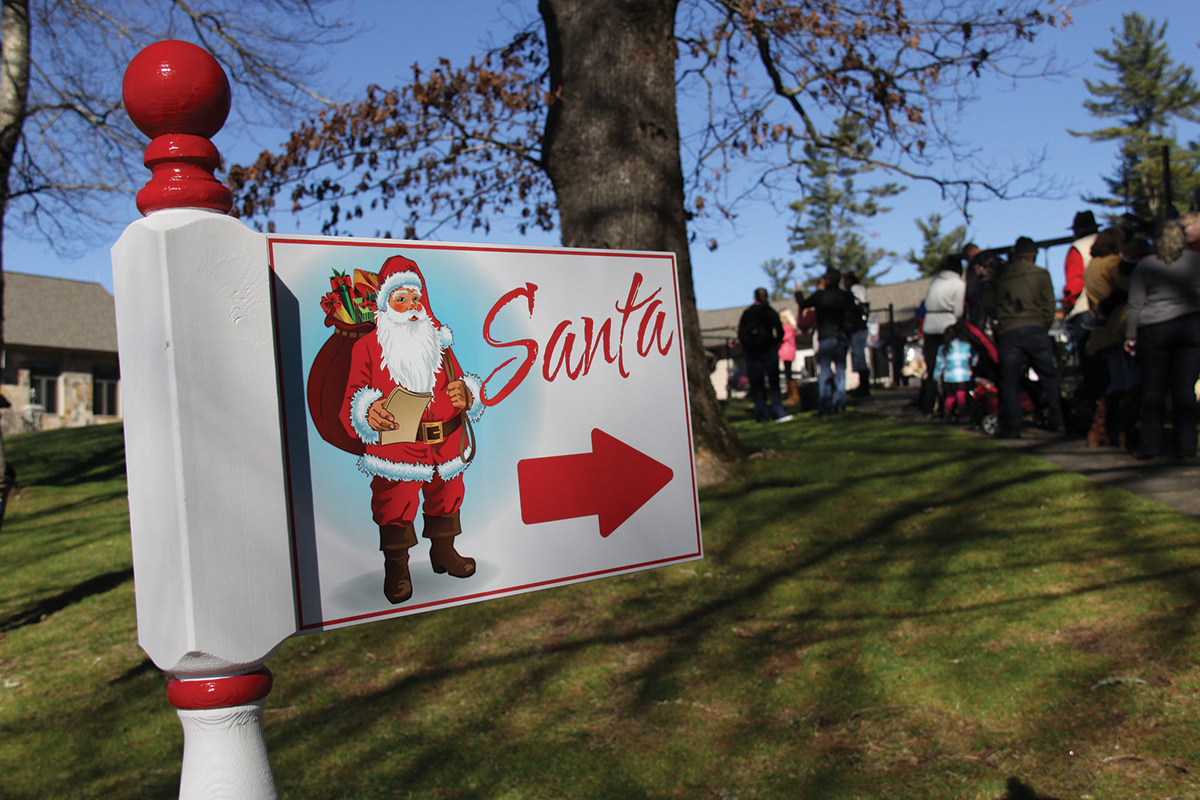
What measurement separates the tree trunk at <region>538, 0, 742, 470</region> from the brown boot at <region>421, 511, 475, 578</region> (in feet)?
18.4

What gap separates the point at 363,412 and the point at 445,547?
257 millimetres

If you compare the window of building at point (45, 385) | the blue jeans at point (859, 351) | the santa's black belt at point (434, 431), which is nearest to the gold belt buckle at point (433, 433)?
the santa's black belt at point (434, 431)

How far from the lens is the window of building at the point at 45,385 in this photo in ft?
133

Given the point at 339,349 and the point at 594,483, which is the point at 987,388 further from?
the point at 339,349

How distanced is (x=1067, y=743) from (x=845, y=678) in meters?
1.04

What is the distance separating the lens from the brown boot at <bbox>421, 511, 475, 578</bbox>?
4.88 ft

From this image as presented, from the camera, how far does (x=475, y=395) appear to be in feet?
5.12

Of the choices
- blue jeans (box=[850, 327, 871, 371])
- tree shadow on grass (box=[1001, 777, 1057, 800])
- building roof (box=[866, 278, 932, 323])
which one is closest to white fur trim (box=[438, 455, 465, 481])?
tree shadow on grass (box=[1001, 777, 1057, 800])

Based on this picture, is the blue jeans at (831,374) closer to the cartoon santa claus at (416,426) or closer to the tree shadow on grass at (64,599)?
the tree shadow on grass at (64,599)

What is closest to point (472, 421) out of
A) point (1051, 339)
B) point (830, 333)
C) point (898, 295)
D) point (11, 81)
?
point (1051, 339)

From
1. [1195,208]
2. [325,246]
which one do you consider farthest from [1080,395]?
[325,246]

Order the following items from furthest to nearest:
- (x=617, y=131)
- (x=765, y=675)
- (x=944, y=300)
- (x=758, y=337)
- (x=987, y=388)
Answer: (x=758, y=337) → (x=944, y=300) → (x=987, y=388) → (x=617, y=131) → (x=765, y=675)

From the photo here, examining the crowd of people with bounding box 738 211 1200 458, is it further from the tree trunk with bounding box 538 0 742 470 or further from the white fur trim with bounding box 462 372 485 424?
the white fur trim with bounding box 462 372 485 424

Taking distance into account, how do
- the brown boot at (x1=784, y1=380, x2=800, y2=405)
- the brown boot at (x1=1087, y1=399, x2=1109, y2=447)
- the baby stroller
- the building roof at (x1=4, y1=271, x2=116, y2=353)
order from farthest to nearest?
the building roof at (x1=4, y1=271, x2=116, y2=353) < the brown boot at (x1=784, y1=380, x2=800, y2=405) < the baby stroller < the brown boot at (x1=1087, y1=399, x2=1109, y2=447)
